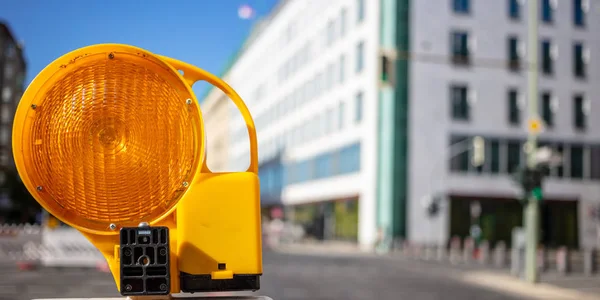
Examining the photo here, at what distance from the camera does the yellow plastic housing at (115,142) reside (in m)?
2.05

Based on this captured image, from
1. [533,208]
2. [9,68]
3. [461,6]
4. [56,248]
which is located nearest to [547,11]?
[461,6]

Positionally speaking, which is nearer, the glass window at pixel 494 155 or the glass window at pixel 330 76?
the glass window at pixel 494 155

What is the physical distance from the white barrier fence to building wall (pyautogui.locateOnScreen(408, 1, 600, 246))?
26.0m

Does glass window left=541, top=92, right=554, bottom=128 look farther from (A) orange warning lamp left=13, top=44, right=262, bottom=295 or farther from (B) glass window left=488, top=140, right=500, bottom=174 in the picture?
(A) orange warning lamp left=13, top=44, right=262, bottom=295

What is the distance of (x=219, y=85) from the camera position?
207 cm

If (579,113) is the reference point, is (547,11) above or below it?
above

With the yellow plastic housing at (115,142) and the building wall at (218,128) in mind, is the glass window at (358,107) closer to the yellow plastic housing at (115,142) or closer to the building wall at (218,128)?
the building wall at (218,128)

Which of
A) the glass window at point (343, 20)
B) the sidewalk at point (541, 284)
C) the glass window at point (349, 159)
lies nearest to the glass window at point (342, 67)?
the glass window at point (343, 20)

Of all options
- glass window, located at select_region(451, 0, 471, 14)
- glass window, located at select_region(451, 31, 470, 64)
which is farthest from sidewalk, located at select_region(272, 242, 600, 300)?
glass window, located at select_region(451, 0, 471, 14)

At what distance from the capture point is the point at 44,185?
2047mm

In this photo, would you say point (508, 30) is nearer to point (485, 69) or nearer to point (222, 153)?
point (485, 69)

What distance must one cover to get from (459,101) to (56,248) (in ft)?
95.8

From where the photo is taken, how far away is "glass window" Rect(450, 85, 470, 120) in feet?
155

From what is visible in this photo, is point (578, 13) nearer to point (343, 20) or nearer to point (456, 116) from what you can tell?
point (456, 116)
